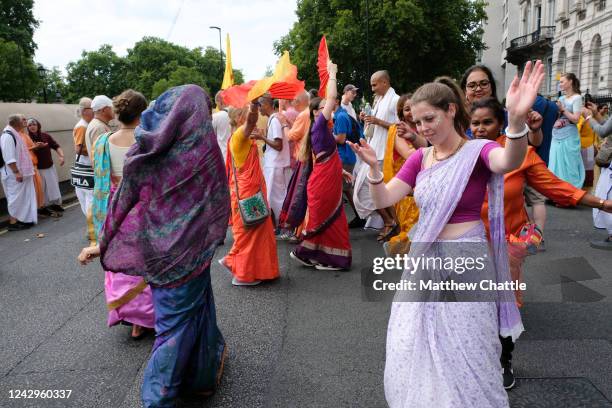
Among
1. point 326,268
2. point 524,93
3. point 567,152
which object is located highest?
point 524,93

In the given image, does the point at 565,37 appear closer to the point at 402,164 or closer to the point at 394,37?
the point at 394,37

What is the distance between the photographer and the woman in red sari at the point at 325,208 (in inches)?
208

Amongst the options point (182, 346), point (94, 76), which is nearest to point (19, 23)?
point (94, 76)

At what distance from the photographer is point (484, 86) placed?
3760mm

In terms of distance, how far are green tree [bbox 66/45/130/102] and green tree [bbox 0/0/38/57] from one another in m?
28.4

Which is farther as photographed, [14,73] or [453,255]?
[14,73]

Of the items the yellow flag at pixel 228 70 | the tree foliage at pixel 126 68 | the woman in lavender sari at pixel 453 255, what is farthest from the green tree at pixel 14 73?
the woman in lavender sari at pixel 453 255

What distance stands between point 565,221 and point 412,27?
21027 mm

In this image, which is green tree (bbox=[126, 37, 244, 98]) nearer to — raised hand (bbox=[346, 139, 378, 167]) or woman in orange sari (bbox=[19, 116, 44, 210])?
woman in orange sari (bbox=[19, 116, 44, 210])

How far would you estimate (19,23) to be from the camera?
38.5 meters

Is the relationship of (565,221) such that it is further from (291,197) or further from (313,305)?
(313,305)

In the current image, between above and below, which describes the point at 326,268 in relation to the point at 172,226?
below

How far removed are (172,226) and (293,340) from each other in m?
1.44

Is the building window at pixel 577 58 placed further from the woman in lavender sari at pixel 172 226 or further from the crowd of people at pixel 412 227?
the woman in lavender sari at pixel 172 226
